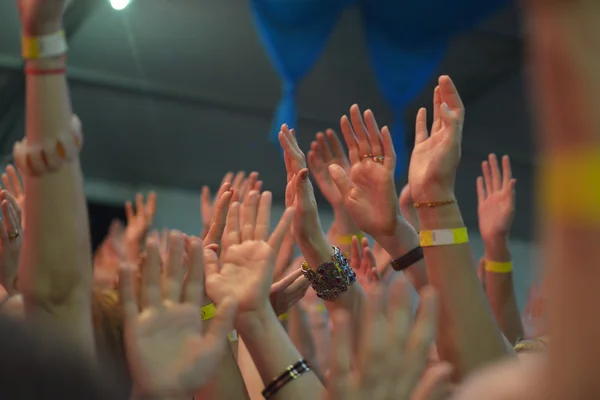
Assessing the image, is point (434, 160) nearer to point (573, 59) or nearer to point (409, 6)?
point (573, 59)

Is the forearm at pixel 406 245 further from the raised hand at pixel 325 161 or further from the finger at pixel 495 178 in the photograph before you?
the finger at pixel 495 178

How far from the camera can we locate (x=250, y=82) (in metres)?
4.70

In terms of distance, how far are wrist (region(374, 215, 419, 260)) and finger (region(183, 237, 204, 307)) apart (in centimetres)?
53

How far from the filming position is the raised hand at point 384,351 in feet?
2.50

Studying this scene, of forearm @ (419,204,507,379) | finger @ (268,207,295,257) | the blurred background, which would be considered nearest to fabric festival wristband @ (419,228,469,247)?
forearm @ (419,204,507,379)

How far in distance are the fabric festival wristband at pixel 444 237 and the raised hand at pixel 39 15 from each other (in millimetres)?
696

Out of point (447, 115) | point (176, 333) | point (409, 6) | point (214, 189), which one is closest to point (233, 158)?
point (214, 189)

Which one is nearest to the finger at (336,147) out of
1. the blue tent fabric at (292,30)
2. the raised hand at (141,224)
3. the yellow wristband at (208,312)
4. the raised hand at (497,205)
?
the raised hand at (497,205)

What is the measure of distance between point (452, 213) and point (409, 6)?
2.21 metres

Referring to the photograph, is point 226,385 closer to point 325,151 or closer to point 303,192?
point 303,192

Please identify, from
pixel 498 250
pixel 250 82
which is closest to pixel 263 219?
pixel 498 250

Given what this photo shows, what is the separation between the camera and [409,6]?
10.3 ft

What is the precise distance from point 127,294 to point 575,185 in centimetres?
58

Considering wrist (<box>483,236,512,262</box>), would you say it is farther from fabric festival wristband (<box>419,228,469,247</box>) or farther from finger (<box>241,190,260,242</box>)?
finger (<box>241,190,260,242</box>)
